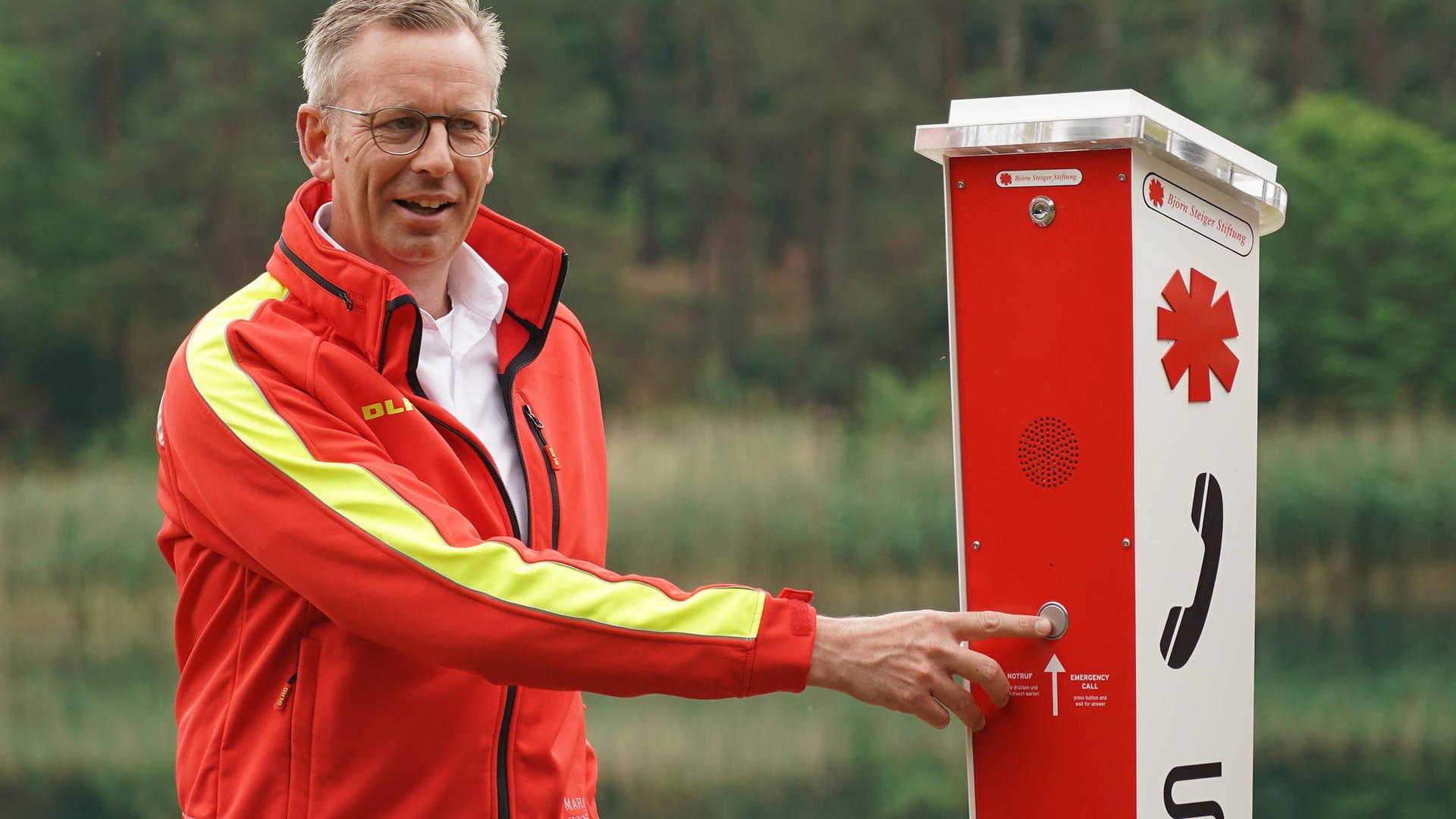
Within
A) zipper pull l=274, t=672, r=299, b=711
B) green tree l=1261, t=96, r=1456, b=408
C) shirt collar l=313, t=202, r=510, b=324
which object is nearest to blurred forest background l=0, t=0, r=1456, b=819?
green tree l=1261, t=96, r=1456, b=408

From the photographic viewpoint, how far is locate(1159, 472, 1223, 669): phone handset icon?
6.93 ft

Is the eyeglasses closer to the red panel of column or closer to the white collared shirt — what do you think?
the white collared shirt

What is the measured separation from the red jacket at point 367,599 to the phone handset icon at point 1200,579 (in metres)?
0.50

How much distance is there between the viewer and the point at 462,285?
229 centimetres

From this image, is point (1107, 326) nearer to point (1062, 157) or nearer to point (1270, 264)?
point (1062, 157)

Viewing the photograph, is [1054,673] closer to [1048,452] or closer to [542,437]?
[1048,452]

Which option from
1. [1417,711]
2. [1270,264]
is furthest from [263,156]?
[1417,711]

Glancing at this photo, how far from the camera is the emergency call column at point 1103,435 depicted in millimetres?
2072

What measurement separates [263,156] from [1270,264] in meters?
10.5

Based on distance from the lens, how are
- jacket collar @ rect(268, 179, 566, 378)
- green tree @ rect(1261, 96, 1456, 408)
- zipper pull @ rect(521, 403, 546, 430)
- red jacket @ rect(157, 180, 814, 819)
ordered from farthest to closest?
green tree @ rect(1261, 96, 1456, 408), zipper pull @ rect(521, 403, 546, 430), jacket collar @ rect(268, 179, 566, 378), red jacket @ rect(157, 180, 814, 819)

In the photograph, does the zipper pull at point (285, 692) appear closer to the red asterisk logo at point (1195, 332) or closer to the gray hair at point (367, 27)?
the gray hair at point (367, 27)

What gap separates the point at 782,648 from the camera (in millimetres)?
1869

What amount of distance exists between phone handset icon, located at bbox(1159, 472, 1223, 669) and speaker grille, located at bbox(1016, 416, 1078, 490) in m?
0.16

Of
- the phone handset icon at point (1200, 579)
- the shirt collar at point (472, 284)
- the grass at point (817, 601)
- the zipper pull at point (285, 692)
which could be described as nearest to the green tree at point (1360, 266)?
the grass at point (817, 601)
